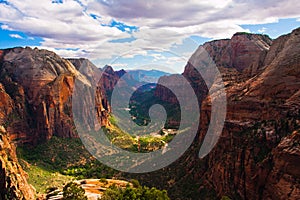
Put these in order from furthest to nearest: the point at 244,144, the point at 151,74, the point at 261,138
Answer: the point at 151,74 < the point at 244,144 < the point at 261,138

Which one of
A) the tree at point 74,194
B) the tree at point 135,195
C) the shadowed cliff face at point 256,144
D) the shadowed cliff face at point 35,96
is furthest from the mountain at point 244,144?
the tree at point 135,195

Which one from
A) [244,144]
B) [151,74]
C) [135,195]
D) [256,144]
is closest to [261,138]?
[256,144]

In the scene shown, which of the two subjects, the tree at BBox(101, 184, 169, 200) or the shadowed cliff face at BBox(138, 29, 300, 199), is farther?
the tree at BBox(101, 184, 169, 200)

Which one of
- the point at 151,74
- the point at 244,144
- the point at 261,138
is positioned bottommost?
the point at 244,144

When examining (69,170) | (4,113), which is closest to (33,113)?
(4,113)

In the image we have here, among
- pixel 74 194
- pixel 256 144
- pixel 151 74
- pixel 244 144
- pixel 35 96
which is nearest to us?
pixel 74 194

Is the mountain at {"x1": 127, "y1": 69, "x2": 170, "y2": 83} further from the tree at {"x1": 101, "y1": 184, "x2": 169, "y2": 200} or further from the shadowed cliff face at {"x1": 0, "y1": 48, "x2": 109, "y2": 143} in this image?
the tree at {"x1": 101, "y1": 184, "x2": 169, "y2": 200}

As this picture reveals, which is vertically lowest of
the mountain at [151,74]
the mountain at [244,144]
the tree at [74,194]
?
the tree at [74,194]

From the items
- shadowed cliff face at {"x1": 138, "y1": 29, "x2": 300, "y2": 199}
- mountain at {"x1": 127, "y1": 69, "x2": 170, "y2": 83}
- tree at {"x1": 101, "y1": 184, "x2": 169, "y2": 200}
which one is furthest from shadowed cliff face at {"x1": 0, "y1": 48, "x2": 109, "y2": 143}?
tree at {"x1": 101, "y1": 184, "x2": 169, "y2": 200}

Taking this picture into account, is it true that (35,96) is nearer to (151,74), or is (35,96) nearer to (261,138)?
(151,74)

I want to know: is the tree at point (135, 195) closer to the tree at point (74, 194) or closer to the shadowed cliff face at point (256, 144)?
the tree at point (74, 194)

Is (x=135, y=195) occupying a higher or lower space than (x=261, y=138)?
lower
